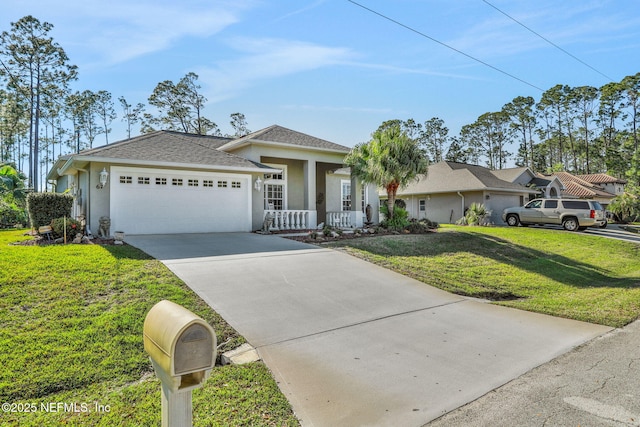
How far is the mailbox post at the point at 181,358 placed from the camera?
168 cm

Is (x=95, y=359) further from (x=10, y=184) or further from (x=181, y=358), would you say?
(x=10, y=184)

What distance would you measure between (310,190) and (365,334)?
438 inches

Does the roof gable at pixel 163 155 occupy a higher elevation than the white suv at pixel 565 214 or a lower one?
higher

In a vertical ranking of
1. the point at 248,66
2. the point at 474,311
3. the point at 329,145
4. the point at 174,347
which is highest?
the point at 248,66

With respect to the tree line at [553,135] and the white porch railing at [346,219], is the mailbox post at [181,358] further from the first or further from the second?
the tree line at [553,135]

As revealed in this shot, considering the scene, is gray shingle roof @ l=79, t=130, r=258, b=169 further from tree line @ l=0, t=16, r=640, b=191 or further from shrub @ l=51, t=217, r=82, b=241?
tree line @ l=0, t=16, r=640, b=191

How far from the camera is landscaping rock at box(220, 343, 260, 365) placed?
434 cm

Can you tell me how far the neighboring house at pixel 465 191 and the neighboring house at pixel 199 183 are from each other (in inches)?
373

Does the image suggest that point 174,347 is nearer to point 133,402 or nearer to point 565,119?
point 133,402

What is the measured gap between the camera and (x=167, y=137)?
15.8 m

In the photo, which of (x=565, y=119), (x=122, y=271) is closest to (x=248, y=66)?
(x=122, y=271)

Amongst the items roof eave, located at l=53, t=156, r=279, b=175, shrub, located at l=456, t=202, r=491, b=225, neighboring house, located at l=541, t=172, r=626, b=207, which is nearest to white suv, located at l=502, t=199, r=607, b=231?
shrub, located at l=456, t=202, r=491, b=225

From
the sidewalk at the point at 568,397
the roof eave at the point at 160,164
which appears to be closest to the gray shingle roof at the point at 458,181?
the roof eave at the point at 160,164

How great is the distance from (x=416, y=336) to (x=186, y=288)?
13.4 ft
